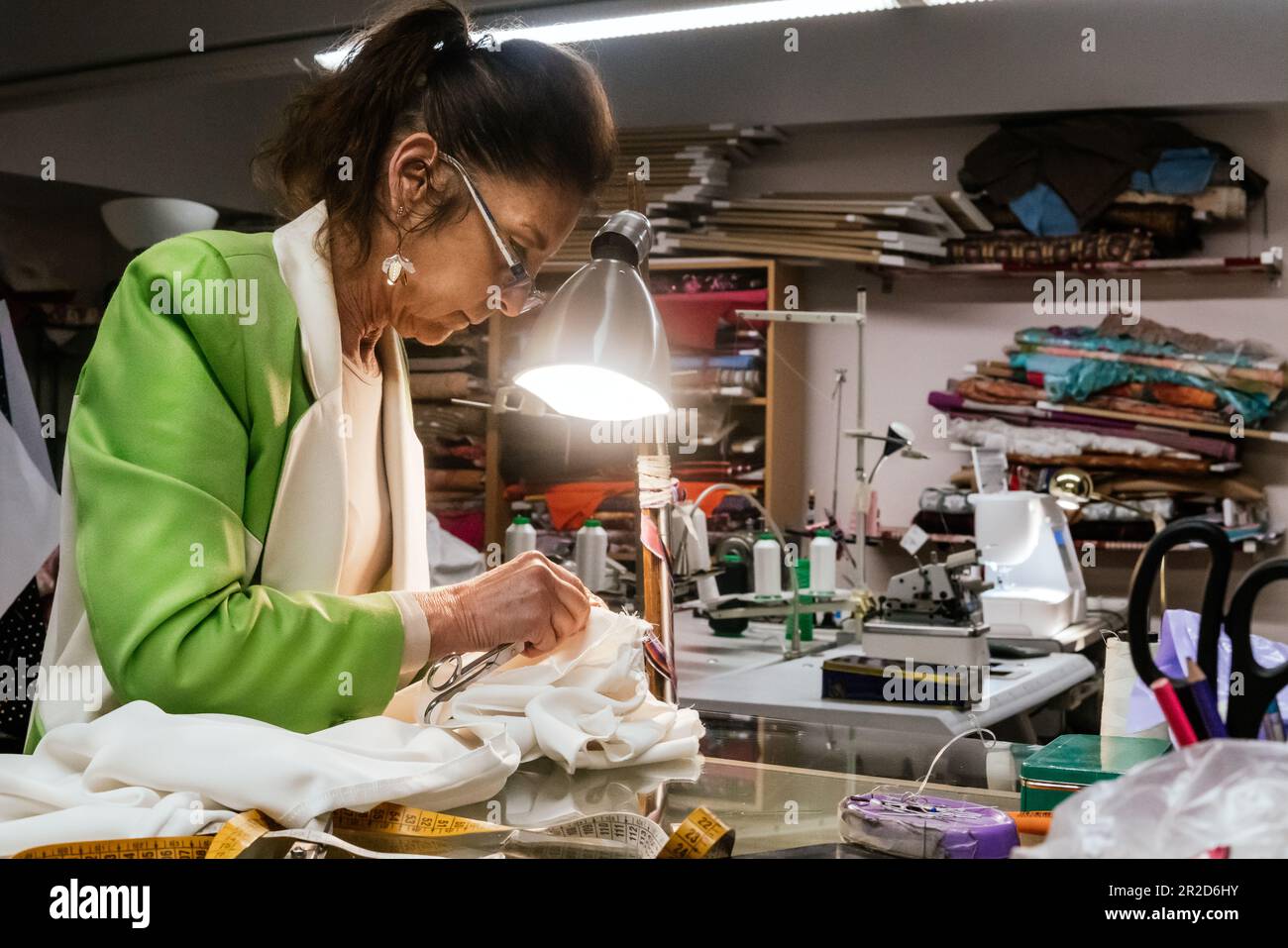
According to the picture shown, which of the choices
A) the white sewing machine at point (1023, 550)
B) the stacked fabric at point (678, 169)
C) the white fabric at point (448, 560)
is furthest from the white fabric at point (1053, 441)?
the white fabric at point (448, 560)

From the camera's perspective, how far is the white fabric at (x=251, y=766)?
86 centimetres

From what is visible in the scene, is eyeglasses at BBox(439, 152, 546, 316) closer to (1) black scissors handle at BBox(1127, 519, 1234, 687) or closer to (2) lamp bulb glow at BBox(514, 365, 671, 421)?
(2) lamp bulb glow at BBox(514, 365, 671, 421)

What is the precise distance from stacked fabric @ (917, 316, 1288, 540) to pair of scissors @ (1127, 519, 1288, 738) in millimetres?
3894

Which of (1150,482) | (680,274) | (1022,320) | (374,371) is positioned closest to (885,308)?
(1022,320)

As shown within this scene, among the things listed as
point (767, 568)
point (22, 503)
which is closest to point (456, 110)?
point (22, 503)

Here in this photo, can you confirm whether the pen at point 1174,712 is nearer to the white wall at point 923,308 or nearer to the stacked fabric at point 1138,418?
the stacked fabric at point 1138,418

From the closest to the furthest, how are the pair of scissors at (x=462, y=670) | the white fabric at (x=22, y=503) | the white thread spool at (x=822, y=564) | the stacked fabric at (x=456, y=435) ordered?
the pair of scissors at (x=462, y=670), the white fabric at (x=22, y=503), the white thread spool at (x=822, y=564), the stacked fabric at (x=456, y=435)

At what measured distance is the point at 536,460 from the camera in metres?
5.42

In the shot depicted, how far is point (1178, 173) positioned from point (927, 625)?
2.78 metres

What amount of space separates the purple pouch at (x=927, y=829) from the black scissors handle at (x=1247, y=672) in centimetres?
19

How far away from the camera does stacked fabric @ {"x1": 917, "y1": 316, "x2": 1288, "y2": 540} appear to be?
4395 mm
